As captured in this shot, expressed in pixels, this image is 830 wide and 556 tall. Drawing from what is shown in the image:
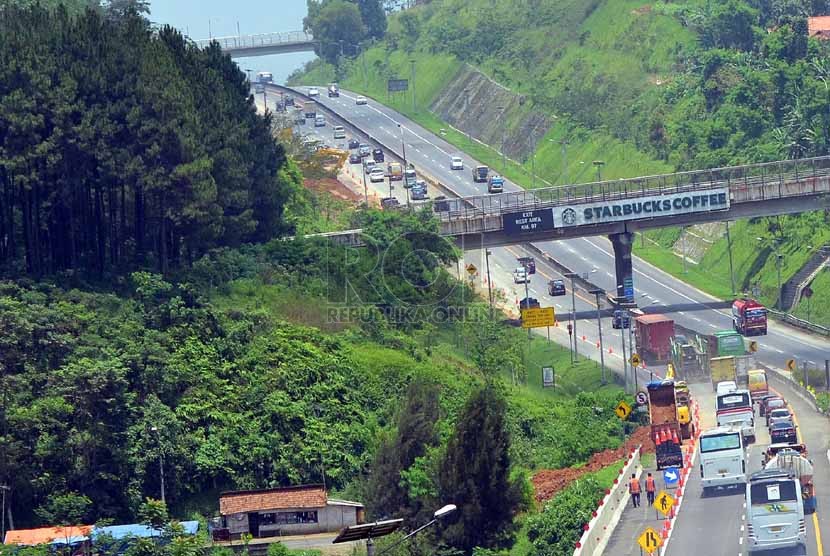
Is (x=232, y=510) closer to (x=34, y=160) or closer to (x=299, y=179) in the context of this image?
(x=34, y=160)

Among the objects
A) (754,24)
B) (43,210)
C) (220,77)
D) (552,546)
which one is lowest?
(552,546)

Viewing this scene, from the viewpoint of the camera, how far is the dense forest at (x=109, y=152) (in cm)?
8150

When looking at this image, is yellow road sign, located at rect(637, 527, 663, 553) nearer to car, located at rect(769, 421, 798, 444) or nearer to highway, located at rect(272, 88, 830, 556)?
highway, located at rect(272, 88, 830, 556)

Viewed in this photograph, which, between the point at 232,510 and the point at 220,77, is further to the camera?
the point at 220,77

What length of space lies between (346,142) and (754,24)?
151 ft

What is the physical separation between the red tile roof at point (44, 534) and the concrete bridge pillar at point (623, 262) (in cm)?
5976

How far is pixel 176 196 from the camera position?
86875mm

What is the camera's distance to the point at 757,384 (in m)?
89.6

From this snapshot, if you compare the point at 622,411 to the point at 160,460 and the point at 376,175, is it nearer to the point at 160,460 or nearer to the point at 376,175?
the point at 160,460

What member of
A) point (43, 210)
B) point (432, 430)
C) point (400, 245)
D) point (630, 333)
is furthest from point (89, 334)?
point (630, 333)

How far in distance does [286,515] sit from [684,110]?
106228mm

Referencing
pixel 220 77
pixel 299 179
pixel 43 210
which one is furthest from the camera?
pixel 299 179

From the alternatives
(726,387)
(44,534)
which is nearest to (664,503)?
(44,534)

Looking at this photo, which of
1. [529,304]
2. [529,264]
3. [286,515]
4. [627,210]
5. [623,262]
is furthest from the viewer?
[529,264]
